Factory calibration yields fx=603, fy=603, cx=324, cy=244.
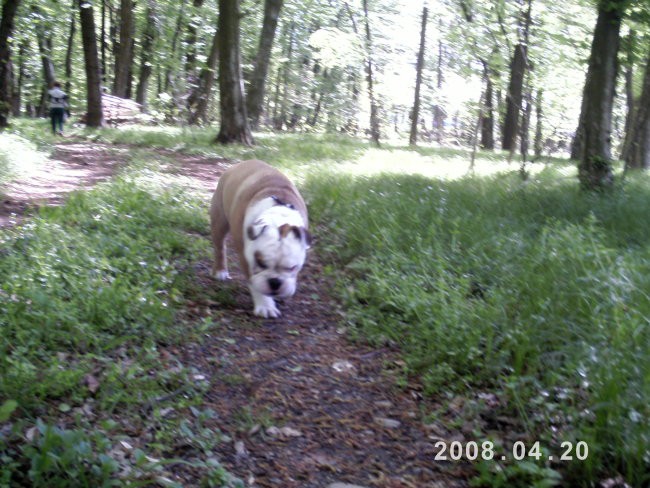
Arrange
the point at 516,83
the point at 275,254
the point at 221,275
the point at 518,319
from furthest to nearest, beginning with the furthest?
the point at 516,83 < the point at 221,275 < the point at 275,254 < the point at 518,319

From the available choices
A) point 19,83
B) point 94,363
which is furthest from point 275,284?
point 19,83

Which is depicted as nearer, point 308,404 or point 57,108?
point 308,404

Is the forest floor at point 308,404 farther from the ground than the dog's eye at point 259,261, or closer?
closer

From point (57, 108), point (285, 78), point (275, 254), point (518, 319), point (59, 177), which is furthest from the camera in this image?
point (285, 78)

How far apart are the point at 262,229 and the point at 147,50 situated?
26715 millimetres

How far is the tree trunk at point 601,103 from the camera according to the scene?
959cm

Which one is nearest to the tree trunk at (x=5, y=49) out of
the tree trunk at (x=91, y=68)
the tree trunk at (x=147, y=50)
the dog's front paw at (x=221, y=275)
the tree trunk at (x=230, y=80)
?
the tree trunk at (x=91, y=68)

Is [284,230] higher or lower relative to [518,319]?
higher

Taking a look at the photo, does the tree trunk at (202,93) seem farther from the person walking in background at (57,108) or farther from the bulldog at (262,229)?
the bulldog at (262,229)

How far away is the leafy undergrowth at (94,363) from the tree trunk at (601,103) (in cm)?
687

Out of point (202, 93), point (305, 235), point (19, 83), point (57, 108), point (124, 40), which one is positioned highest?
point (124, 40)

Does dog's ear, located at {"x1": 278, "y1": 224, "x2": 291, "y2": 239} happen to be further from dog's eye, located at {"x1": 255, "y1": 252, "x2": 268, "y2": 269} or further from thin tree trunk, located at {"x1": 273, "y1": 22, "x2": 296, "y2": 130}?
thin tree trunk, located at {"x1": 273, "y1": 22, "x2": 296, "y2": 130}

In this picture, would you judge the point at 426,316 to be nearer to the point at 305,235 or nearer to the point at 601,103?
the point at 305,235

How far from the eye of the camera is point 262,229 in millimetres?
4910
